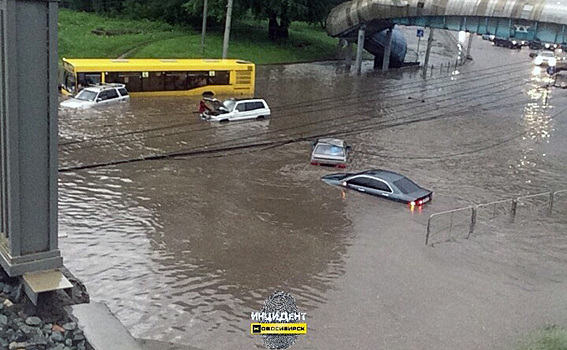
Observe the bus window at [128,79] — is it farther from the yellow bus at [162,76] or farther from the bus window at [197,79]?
the bus window at [197,79]

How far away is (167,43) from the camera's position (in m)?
57.2

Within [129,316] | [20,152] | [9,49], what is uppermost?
[9,49]

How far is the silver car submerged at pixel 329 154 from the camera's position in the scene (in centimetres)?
2758

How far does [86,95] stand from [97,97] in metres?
0.74

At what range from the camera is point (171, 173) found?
81.7 feet

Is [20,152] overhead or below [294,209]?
overhead

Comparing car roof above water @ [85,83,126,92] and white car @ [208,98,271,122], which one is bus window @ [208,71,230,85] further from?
white car @ [208,98,271,122]

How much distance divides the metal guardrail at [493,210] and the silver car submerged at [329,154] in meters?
6.24

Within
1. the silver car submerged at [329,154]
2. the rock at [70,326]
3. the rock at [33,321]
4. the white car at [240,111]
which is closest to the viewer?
the rock at [33,321]

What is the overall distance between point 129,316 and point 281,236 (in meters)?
6.37

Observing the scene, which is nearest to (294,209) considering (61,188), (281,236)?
(281,236)

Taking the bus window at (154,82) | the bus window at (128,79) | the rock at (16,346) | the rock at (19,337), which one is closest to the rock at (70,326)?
the rock at (19,337)

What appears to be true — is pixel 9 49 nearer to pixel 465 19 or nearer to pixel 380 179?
pixel 380 179

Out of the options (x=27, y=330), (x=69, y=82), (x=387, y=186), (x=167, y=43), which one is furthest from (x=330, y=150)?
(x=167, y=43)
